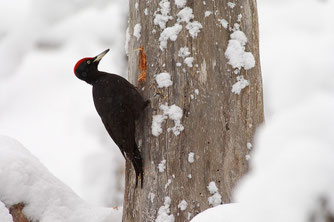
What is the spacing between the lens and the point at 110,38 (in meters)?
6.81

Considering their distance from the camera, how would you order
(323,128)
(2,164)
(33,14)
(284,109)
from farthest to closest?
(33,14), (2,164), (284,109), (323,128)

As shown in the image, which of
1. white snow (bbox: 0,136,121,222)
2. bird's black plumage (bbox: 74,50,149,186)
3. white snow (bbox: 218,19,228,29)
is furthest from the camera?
white snow (bbox: 0,136,121,222)

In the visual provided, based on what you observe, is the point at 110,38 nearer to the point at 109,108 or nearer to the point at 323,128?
the point at 109,108

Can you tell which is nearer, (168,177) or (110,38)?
(168,177)

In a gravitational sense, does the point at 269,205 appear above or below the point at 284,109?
below

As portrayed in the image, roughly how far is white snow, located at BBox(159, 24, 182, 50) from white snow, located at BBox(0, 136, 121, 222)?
1.62 metres

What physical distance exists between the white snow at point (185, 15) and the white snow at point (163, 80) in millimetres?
370

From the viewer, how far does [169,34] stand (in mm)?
2793

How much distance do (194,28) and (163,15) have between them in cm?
25

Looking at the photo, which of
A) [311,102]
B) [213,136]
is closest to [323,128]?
[311,102]

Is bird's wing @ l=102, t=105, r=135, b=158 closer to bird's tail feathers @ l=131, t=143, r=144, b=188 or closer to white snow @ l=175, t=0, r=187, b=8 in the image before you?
bird's tail feathers @ l=131, t=143, r=144, b=188

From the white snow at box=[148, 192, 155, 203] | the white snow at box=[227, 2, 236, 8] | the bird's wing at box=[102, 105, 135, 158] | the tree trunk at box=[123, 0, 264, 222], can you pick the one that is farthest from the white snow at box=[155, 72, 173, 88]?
the white snow at box=[148, 192, 155, 203]

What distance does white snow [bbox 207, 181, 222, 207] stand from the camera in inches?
104

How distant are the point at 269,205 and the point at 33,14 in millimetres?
5320
